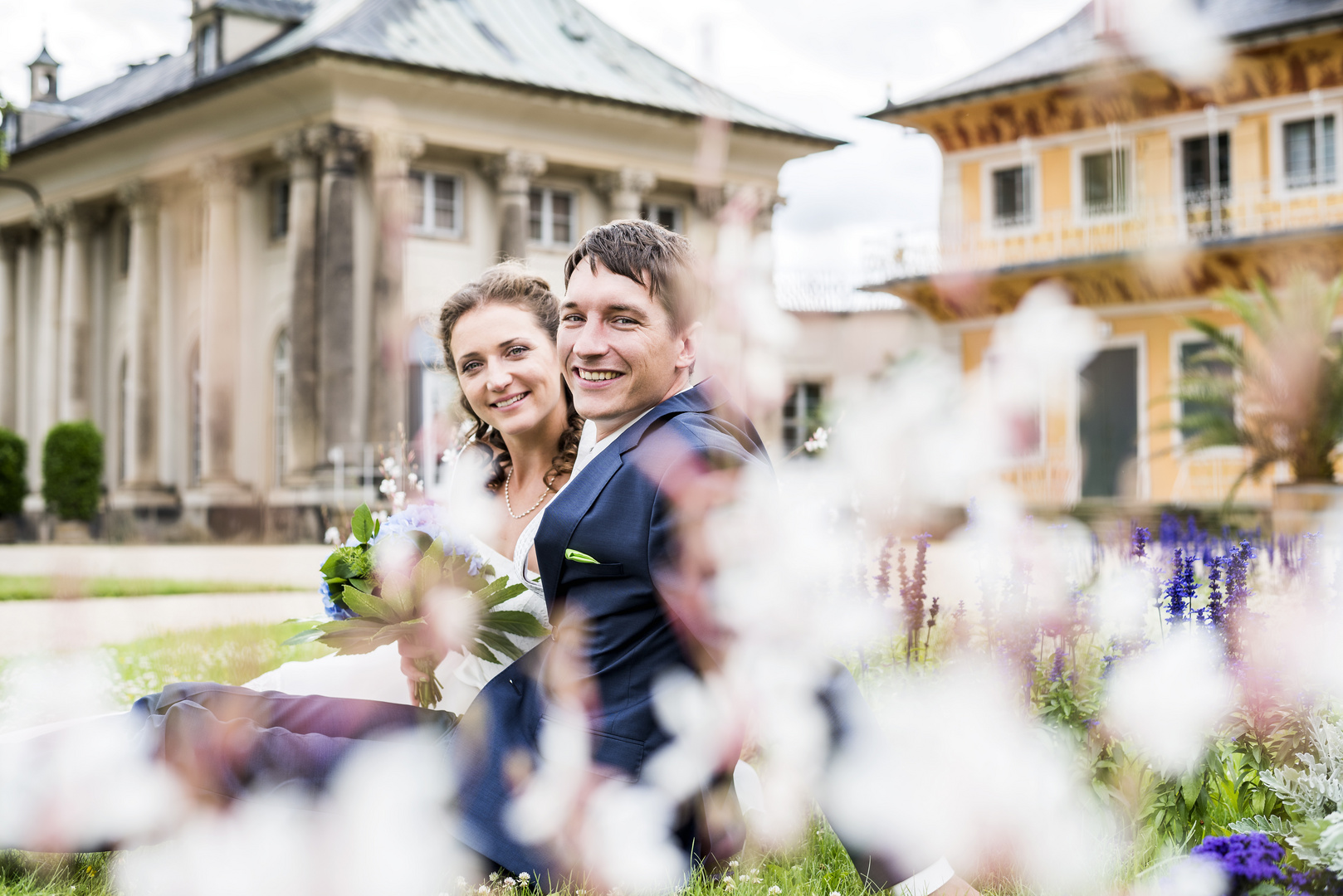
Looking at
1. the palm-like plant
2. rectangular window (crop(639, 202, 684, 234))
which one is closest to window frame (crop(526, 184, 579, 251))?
rectangular window (crop(639, 202, 684, 234))

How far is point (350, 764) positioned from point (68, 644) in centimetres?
503

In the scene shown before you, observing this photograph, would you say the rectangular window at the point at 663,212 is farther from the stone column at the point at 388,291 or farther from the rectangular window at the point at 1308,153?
the rectangular window at the point at 1308,153

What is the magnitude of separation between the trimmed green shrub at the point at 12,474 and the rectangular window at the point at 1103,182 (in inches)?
874

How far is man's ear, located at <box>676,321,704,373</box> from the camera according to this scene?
258 cm

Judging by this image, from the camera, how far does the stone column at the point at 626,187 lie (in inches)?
957

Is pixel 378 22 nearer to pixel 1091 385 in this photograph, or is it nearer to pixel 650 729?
pixel 1091 385

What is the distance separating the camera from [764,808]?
10.7ft

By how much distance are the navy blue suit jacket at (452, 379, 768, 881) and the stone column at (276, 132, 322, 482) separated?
66.0 ft

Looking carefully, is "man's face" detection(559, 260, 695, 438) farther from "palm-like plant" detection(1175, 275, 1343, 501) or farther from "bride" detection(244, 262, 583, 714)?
"palm-like plant" detection(1175, 275, 1343, 501)

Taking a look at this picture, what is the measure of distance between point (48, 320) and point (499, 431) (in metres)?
29.9

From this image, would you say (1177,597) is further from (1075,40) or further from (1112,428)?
(1075,40)

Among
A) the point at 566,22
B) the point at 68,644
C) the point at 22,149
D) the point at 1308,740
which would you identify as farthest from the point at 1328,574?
the point at 22,149

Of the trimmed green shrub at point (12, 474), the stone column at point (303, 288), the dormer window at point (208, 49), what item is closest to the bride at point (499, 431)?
the stone column at point (303, 288)

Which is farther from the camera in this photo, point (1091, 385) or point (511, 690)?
point (1091, 385)
